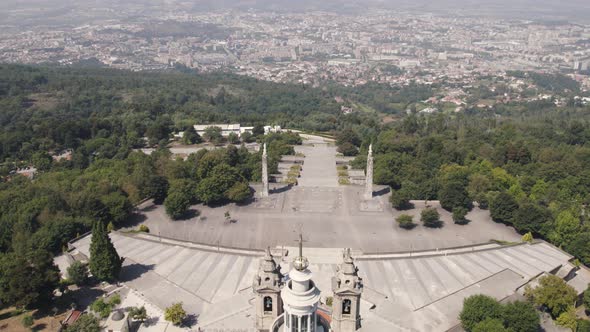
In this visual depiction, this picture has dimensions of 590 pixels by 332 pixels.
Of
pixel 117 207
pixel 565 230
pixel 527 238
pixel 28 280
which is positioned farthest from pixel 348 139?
pixel 28 280

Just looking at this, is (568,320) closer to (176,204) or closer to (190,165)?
(176,204)

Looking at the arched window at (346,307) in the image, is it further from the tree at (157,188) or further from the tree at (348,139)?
the tree at (348,139)

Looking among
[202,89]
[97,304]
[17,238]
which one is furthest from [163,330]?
[202,89]

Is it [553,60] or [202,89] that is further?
[553,60]

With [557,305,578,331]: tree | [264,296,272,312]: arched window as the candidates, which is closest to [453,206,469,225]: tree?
[557,305,578,331]: tree

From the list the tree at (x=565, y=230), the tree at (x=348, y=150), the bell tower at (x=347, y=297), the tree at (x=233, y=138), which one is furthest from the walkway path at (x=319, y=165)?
the bell tower at (x=347, y=297)

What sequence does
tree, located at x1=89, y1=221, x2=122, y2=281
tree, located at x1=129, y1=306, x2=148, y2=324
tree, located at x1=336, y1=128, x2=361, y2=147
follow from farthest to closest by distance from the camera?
tree, located at x1=336, y1=128, x2=361, y2=147, tree, located at x1=89, y1=221, x2=122, y2=281, tree, located at x1=129, y1=306, x2=148, y2=324

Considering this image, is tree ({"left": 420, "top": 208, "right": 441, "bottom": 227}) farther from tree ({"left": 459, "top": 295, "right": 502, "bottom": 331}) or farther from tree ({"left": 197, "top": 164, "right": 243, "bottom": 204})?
tree ({"left": 197, "top": 164, "right": 243, "bottom": 204})

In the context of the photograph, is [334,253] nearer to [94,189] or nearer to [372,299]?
[372,299]
